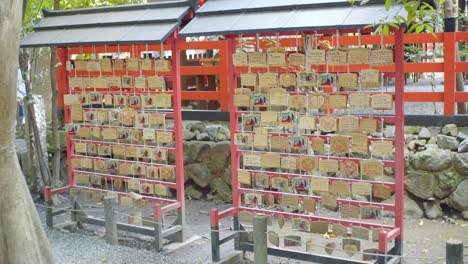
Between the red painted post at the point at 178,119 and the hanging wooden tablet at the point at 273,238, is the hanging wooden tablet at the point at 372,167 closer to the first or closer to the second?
the hanging wooden tablet at the point at 273,238

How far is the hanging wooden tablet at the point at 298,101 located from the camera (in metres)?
5.98

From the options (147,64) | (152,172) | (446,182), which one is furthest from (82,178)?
(446,182)

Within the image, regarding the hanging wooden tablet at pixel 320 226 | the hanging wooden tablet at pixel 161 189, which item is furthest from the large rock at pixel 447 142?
the hanging wooden tablet at pixel 161 189

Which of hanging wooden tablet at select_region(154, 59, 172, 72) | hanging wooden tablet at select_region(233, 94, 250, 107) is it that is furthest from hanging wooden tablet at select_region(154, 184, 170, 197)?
hanging wooden tablet at select_region(233, 94, 250, 107)

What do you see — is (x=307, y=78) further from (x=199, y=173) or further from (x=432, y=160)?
(x=199, y=173)

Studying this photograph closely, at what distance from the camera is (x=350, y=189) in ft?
19.2

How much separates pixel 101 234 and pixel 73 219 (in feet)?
1.45

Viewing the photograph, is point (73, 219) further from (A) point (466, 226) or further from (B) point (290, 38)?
(A) point (466, 226)

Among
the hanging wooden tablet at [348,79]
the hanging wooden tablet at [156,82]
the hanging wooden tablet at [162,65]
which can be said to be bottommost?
the hanging wooden tablet at [348,79]

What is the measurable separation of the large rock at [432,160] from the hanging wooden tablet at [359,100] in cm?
261

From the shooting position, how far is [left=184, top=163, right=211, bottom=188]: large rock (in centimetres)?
923

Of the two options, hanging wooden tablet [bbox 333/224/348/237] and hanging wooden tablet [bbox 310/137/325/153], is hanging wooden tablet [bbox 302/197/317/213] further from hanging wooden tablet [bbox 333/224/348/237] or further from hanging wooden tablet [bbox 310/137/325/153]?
hanging wooden tablet [bbox 310/137/325/153]

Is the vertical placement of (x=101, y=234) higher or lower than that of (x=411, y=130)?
lower

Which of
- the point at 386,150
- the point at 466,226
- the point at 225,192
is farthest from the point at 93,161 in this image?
the point at 466,226
